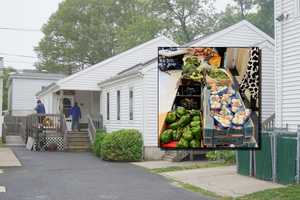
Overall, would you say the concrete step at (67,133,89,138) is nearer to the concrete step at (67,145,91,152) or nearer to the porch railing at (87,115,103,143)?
the porch railing at (87,115,103,143)

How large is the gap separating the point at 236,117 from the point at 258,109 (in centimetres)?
47

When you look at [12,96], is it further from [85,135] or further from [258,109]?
[258,109]

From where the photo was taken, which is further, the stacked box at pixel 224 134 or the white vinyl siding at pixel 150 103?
the white vinyl siding at pixel 150 103

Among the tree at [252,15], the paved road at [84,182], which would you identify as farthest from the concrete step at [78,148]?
the tree at [252,15]

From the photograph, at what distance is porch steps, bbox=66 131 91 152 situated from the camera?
27.2 metres

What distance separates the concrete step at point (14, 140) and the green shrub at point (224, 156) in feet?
52.4

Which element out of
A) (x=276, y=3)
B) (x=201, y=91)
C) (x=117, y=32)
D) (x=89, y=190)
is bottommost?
(x=89, y=190)

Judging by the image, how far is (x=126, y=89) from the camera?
24.6m

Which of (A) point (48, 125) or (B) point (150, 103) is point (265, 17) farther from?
(B) point (150, 103)

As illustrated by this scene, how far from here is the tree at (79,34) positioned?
6184 cm

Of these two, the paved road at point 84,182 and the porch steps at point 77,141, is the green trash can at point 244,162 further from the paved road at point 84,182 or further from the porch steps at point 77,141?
the porch steps at point 77,141

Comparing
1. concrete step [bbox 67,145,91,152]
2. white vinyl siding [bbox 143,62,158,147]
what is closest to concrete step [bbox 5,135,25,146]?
concrete step [bbox 67,145,91,152]

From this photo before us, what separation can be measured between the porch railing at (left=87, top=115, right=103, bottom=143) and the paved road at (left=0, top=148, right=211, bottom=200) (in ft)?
17.8

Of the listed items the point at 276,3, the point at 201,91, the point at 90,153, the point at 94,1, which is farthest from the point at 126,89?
the point at 94,1
